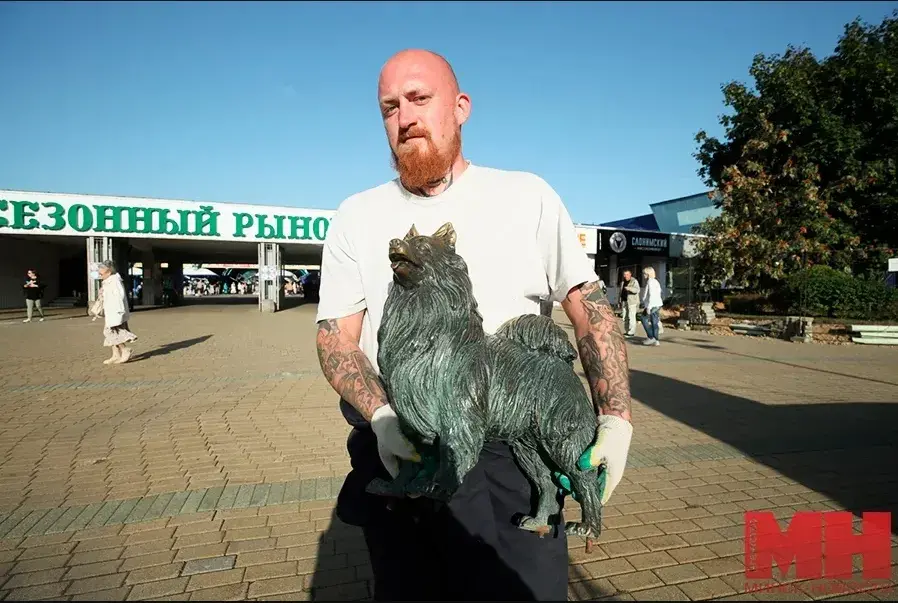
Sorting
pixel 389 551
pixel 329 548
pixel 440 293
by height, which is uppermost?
pixel 440 293

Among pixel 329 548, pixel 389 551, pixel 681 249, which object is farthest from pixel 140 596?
pixel 681 249

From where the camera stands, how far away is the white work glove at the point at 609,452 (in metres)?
1.26

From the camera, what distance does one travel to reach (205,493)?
3.83 m

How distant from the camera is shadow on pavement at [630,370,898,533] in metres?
3.93

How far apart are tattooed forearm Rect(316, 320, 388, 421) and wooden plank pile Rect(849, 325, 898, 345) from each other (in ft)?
47.5

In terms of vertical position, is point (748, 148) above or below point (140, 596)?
above

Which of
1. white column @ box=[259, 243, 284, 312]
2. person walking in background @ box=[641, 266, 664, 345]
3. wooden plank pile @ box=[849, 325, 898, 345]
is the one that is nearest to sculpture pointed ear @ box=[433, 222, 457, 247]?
person walking in background @ box=[641, 266, 664, 345]

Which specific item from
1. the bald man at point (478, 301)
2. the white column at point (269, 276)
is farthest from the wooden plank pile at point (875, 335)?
the white column at point (269, 276)

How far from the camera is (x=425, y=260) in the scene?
120cm

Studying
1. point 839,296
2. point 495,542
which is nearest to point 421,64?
point 495,542

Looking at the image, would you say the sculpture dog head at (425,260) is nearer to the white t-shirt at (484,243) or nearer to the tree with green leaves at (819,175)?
the white t-shirt at (484,243)

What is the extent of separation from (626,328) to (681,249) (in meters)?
11.9

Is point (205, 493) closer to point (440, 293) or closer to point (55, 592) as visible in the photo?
point (55, 592)

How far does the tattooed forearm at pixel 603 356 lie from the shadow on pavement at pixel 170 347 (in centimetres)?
1008
